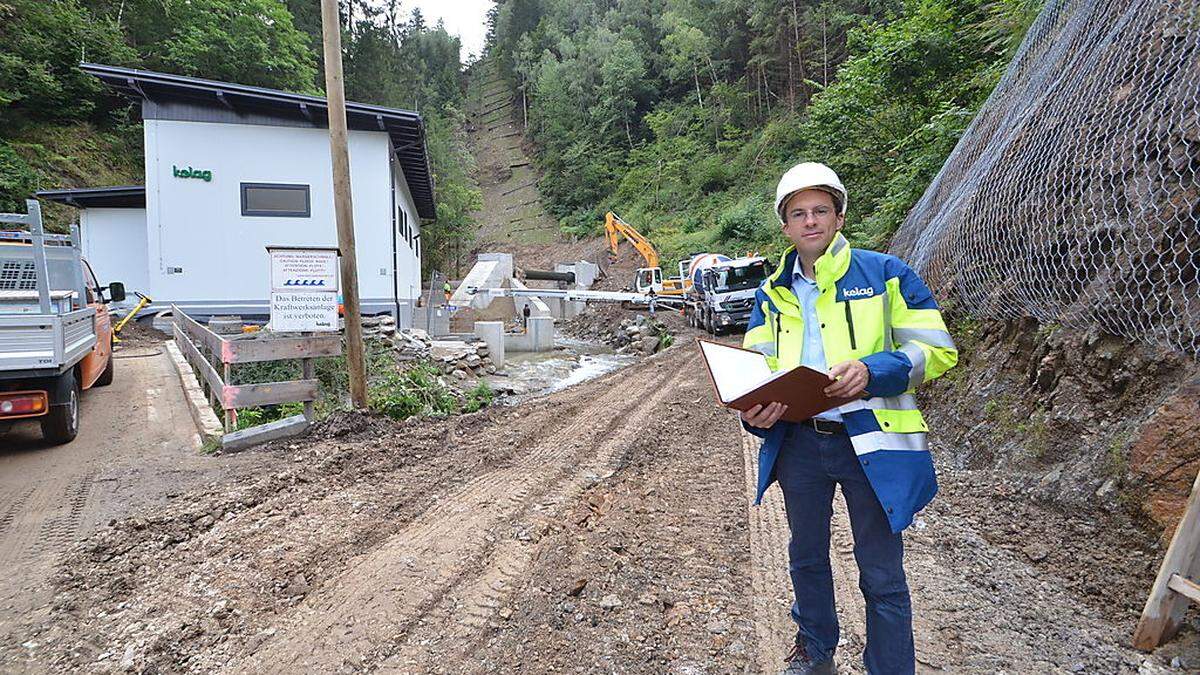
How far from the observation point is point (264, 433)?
5.96 meters

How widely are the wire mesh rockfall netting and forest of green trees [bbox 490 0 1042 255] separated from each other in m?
3.54

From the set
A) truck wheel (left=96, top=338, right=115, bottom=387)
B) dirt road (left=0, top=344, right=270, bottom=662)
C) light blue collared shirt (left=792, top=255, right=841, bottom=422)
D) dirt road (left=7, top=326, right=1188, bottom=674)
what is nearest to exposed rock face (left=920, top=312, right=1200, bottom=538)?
dirt road (left=7, top=326, right=1188, bottom=674)

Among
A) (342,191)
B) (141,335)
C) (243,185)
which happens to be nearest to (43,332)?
(342,191)

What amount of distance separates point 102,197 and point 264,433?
49.9 feet

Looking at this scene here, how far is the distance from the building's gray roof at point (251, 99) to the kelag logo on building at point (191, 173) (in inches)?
62.5

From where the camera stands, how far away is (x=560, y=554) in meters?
3.40

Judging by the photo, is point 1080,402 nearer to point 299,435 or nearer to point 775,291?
point 775,291

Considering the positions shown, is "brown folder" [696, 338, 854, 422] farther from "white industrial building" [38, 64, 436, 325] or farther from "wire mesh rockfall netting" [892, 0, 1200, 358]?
"white industrial building" [38, 64, 436, 325]

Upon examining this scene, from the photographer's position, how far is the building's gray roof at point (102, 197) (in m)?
15.5

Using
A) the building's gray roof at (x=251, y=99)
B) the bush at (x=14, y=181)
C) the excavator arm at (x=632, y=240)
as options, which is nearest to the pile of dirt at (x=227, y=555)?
the building's gray roof at (x=251, y=99)

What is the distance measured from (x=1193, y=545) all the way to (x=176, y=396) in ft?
34.2

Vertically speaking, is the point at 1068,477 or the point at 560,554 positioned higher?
the point at 1068,477

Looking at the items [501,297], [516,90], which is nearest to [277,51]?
[501,297]

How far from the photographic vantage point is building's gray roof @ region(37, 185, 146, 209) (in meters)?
15.5
